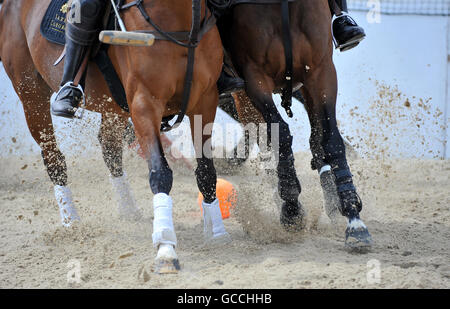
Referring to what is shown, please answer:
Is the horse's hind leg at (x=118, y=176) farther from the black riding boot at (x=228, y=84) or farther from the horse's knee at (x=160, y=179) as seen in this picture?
the horse's knee at (x=160, y=179)

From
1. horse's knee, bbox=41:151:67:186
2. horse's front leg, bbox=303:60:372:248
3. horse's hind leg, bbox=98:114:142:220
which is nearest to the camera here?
horse's front leg, bbox=303:60:372:248

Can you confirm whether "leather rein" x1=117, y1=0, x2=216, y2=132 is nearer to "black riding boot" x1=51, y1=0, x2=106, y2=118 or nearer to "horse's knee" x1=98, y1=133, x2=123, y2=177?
"black riding boot" x1=51, y1=0, x2=106, y2=118

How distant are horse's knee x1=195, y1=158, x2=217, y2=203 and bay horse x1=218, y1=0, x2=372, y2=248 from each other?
0.46 meters

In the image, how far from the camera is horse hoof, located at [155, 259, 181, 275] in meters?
3.09

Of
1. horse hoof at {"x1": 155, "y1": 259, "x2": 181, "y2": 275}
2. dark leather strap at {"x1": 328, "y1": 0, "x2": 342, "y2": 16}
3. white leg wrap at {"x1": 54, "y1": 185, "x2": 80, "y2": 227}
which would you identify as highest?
dark leather strap at {"x1": 328, "y1": 0, "x2": 342, "y2": 16}

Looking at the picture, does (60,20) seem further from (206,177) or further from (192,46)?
(206,177)

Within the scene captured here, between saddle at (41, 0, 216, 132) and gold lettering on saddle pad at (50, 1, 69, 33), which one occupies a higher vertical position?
gold lettering on saddle pad at (50, 1, 69, 33)

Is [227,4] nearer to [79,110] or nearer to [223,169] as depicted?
[79,110]

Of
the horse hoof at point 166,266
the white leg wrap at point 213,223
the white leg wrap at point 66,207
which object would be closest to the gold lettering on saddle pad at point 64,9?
the white leg wrap at point 66,207

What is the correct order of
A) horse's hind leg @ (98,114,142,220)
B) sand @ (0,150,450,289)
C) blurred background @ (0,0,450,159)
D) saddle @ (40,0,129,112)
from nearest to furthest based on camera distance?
sand @ (0,150,450,289), saddle @ (40,0,129,112), horse's hind leg @ (98,114,142,220), blurred background @ (0,0,450,159)

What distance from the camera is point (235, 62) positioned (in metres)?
3.78

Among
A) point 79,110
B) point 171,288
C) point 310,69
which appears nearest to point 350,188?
point 310,69

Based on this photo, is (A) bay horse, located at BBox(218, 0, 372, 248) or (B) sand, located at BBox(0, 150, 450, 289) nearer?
(B) sand, located at BBox(0, 150, 450, 289)

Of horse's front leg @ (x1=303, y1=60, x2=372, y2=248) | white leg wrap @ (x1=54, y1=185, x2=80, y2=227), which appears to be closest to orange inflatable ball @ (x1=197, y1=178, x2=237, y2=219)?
white leg wrap @ (x1=54, y1=185, x2=80, y2=227)
